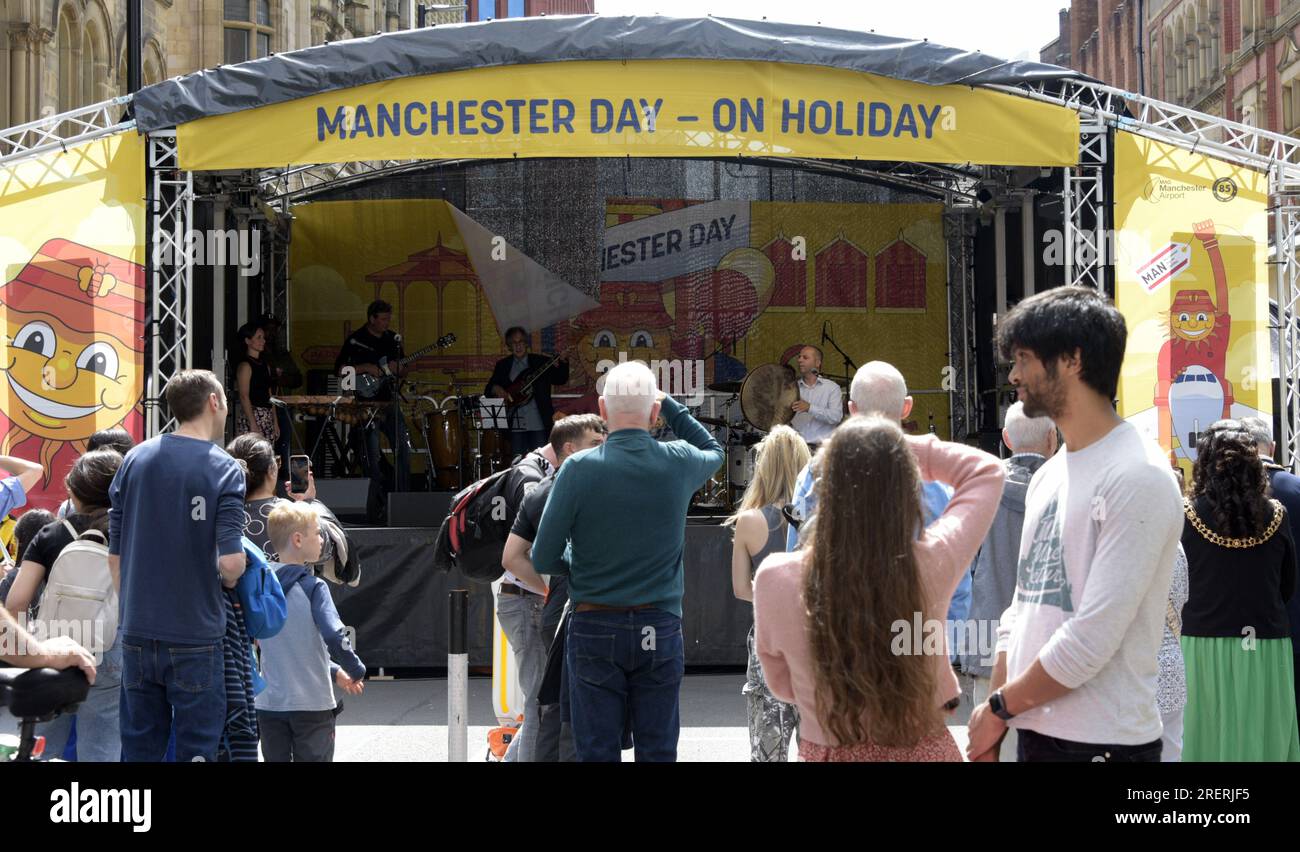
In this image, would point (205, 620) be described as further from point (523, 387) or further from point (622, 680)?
point (523, 387)

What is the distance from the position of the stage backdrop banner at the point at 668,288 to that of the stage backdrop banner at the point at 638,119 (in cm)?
566

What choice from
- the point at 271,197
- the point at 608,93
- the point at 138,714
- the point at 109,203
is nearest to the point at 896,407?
the point at 138,714

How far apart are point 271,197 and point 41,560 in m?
9.91

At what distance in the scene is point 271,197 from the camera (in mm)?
15023

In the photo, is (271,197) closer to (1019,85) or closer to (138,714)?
(1019,85)

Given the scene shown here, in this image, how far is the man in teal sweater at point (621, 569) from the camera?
479cm

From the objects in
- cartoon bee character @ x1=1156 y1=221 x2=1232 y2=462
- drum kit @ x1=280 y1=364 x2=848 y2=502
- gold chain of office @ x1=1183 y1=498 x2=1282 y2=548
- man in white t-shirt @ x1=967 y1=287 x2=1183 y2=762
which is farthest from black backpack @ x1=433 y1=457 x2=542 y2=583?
drum kit @ x1=280 y1=364 x2=848 y2=502

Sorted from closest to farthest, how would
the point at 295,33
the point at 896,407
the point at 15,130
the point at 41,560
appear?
the point at 896,407, the point at 41,560, the point at 15,130, the point at 295,33

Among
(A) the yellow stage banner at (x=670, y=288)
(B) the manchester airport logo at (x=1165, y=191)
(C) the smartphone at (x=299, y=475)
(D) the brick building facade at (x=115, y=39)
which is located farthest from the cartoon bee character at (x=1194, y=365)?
(D) the brick building facade at (x=115, y=39)

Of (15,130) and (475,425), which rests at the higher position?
(15,130)

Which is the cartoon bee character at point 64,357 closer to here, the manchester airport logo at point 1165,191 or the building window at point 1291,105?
the manchester airport logo at point 1165,191

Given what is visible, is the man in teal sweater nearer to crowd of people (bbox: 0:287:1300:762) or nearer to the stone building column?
crowd of people (bbox: 0:287:1300:762)

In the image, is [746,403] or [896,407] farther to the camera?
[746,403]

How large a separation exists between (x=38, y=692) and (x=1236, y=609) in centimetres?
450
